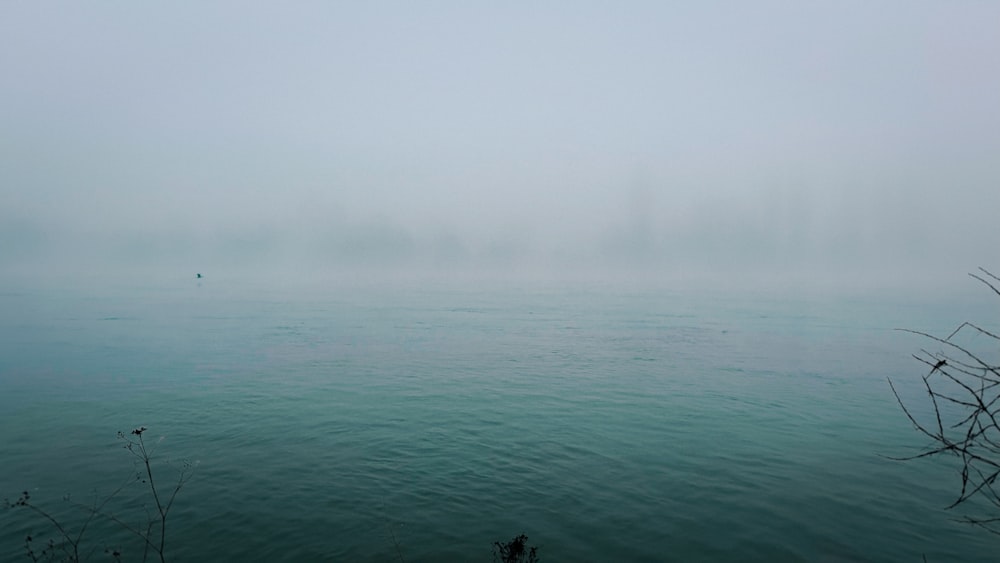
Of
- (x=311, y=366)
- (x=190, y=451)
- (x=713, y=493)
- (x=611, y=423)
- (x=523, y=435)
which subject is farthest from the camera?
(x=311, y=366)

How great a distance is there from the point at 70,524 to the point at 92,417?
468 inches

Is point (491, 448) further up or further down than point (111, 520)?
further up

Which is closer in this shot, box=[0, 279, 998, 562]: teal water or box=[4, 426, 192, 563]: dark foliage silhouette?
box=[4, 426, 192, 563]: dark foliage silhouette

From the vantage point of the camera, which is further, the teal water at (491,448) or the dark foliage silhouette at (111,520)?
the teal water at (491,448)

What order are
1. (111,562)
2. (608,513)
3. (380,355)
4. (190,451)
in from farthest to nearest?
1. (380,355)
2. (190,451)
3. (608,513)
4. (111,562)

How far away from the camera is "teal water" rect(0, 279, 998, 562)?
14.1 metres

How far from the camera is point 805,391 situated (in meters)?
30.9

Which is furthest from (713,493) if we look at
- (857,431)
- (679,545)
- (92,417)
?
(92,417)

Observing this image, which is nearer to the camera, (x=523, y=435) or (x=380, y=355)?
(x=523, y=435)

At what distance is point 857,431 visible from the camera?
23.1m

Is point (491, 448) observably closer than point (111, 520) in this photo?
No

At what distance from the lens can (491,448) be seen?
20.5 m

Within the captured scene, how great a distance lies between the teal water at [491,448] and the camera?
1405 cm

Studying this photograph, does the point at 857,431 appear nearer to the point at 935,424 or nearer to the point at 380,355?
the point at 935,424
